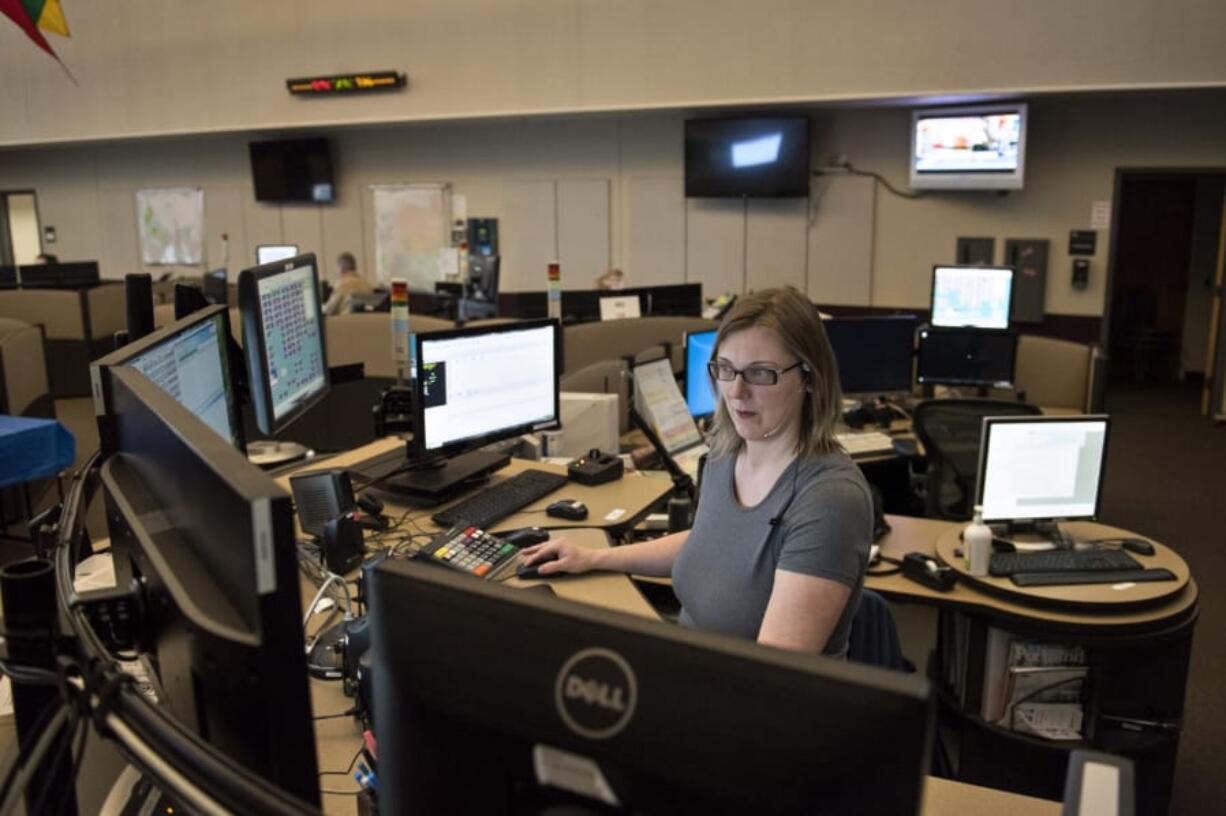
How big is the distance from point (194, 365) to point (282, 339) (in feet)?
1.90

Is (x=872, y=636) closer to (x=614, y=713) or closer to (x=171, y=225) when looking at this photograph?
(x=614, y=713)

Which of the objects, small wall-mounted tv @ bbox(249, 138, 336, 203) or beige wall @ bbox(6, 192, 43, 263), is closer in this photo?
small wall-mounted tv @ bbox(249, 138, 336, 203)

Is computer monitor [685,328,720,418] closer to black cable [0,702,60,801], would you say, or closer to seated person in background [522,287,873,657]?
seated person in background [522,287,873,657]

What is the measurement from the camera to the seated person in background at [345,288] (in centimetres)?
725

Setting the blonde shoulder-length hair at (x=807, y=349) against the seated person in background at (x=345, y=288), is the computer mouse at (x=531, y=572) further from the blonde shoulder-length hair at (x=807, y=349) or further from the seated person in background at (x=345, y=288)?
the seated person in background at (x=345, y=288)

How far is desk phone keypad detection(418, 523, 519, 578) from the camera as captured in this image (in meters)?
2.06

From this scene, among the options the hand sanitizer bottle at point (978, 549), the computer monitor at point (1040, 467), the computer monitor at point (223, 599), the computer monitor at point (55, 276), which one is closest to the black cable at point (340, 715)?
the computer monitor at point (223, 599)

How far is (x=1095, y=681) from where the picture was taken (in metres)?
2.56

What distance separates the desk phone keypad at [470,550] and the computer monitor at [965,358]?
310 centimetres

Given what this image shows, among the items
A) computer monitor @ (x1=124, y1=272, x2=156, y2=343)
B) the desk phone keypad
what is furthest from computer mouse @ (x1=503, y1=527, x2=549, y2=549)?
computer monitor @ (x1=124, y1=272, x2=156, y2=343)

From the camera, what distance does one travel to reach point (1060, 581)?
256 centimetres

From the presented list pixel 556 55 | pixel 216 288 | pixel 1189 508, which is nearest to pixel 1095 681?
pixel 1189 508

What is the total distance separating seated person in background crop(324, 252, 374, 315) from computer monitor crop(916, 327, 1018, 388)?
413 cm

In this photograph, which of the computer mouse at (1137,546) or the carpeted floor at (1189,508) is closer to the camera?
the computer mouse at (1137,546)
